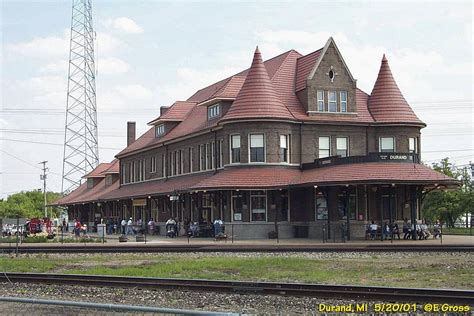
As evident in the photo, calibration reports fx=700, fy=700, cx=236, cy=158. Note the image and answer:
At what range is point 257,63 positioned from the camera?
48.0 metres

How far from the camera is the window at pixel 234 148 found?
47.3 meters

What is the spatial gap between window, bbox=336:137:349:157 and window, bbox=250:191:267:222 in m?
7.27

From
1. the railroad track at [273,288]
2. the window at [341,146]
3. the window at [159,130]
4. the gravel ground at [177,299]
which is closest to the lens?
the railroad track at [273,288]

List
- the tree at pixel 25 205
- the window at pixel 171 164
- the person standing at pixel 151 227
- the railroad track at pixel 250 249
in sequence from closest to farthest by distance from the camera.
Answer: the railroad track at pixel 250 249 → the person standing at pixel 151 227 → the window at pixel 171 164 → the tree at pixel 25 205

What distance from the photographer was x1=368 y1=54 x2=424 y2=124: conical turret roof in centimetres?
5003

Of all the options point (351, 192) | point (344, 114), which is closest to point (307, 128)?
point (344, 114)

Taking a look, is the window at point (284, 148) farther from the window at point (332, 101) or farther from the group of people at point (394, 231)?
the group of people at point (394, 231)

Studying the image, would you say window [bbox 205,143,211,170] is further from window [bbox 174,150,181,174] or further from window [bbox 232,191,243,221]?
window [bbox 232,191,243,221]

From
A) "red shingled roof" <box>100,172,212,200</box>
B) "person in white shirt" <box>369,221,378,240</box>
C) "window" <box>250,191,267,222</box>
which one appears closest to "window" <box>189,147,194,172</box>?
"red shingled roof" <box>100,172,212,200</box>

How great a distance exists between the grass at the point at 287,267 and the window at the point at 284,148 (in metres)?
17.1

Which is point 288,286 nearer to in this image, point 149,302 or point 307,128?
point 149,302

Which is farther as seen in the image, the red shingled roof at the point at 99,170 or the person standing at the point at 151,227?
the red shingled roof at the point at 99,170

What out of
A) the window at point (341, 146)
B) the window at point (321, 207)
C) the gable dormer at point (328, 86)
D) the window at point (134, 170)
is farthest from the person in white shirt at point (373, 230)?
the window at point (134, 170)

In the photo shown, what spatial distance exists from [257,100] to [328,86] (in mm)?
5830
